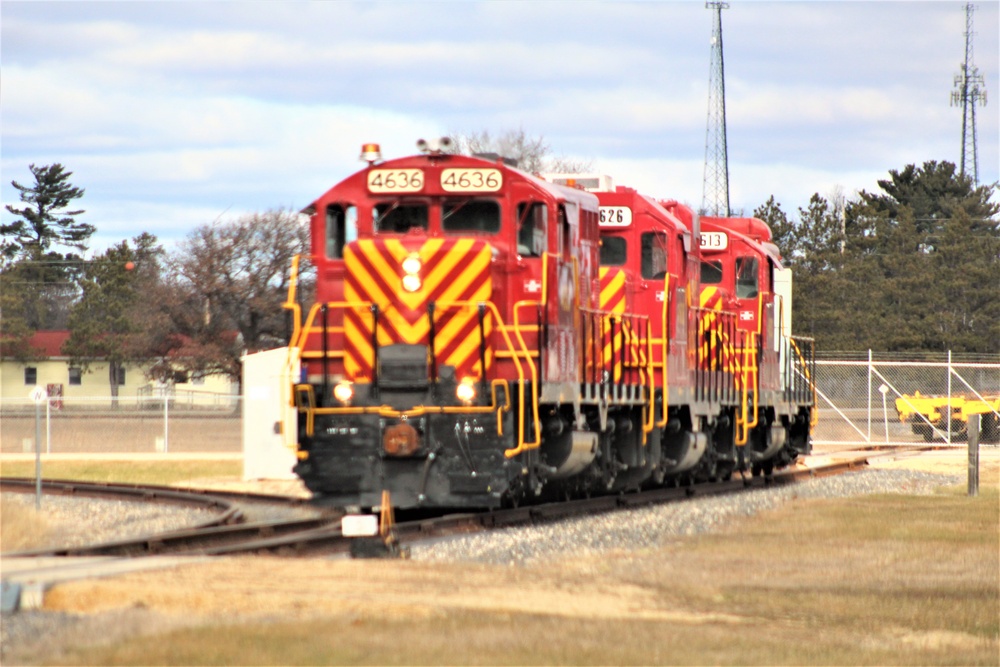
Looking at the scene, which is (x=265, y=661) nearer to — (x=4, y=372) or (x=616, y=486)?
(x=616, y=486)

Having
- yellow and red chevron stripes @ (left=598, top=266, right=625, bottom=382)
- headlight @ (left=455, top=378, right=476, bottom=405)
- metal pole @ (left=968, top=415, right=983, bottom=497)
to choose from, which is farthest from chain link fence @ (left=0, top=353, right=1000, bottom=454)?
headlight @ (left=455, top=378, right=476, bottom=405)

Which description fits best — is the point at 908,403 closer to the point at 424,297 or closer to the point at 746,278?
the point at 746,278

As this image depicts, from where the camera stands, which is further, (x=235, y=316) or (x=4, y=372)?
(x=4, y=372)

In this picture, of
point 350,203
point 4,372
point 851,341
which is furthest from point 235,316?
point 350,203

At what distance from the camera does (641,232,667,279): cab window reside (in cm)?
1928

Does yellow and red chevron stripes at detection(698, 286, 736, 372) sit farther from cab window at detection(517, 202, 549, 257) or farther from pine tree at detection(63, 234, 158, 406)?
pine tree at detection(63, 234, 158, 406)

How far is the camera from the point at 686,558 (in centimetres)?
1302

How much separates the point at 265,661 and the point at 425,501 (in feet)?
21.9

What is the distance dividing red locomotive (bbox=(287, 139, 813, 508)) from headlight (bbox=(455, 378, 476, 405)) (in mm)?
10

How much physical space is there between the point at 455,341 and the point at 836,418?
35.6m

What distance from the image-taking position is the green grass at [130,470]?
1147 inches

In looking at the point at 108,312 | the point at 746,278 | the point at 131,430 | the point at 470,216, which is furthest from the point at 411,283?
the point at 108,312

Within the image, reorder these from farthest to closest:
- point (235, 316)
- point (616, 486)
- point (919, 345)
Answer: point (919, 345), point (235, 316), point (616, 486)

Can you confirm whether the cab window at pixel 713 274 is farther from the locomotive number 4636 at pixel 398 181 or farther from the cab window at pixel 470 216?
the locomotive number 4636 at pixel 398 181
